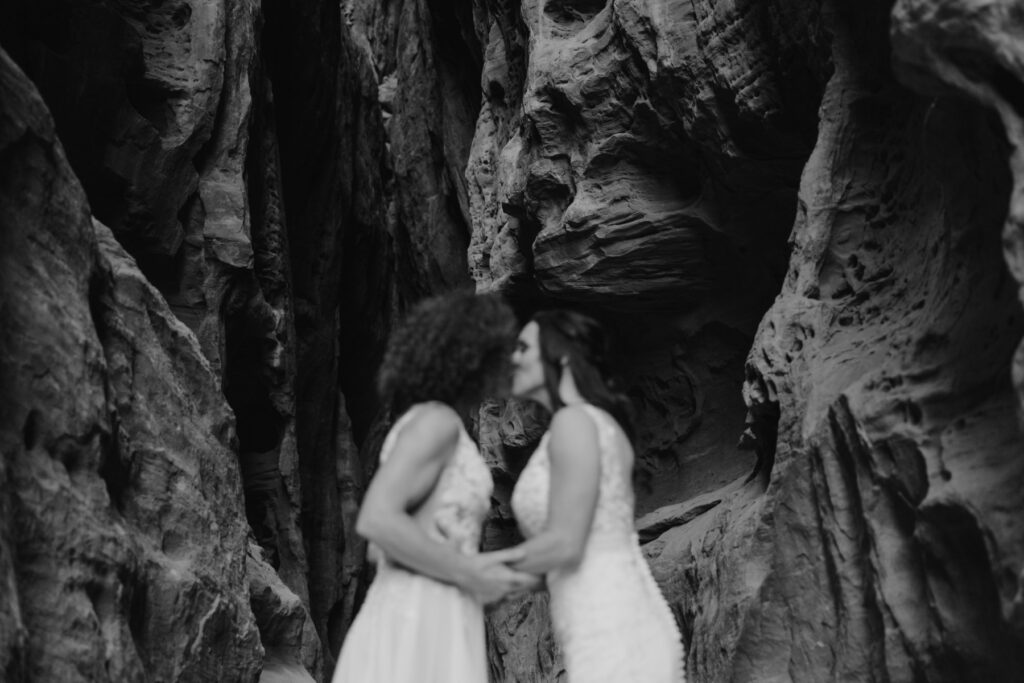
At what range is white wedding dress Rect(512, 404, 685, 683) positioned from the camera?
3.24m

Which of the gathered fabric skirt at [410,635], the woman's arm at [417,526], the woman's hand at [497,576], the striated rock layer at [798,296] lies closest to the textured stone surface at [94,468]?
the gathered fabric skirt at [410,635]

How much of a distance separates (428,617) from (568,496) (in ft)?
1.71

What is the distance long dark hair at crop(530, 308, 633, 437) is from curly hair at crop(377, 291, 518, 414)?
13 cm

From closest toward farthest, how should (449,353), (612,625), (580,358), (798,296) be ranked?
(612,625), (449,353), (580,358), (798,296)

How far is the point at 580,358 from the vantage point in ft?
11.5

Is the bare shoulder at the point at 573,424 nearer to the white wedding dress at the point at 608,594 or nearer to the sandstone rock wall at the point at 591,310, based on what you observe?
the white wedding dress at the point at 608,594

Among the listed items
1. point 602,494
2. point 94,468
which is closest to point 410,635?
point 602,494

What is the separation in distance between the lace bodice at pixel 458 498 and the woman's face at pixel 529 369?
266 mm

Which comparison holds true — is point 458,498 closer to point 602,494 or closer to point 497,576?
point 497,576

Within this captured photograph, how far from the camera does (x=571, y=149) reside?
1123 centimetres

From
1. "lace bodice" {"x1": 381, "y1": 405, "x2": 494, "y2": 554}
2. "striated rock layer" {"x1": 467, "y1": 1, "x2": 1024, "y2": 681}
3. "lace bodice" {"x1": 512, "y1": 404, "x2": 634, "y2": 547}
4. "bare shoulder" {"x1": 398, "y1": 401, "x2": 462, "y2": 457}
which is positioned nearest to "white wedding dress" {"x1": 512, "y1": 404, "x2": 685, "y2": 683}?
"lace bodice" {"x1": 512, "y1": 404, "x2": 634, "y2": 547}

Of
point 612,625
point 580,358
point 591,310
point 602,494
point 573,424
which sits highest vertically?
point 591,310

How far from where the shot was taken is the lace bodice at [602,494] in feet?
10.9

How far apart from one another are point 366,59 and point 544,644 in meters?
13.3
